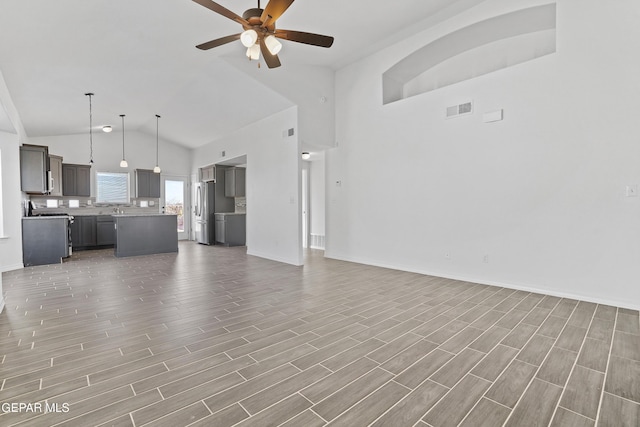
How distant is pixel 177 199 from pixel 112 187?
200 cm

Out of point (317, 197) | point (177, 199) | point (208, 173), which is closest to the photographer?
point (317, 197)

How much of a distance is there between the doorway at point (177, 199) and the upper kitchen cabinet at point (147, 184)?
21.3 inches

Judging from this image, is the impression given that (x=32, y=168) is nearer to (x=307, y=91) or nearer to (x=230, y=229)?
(x=230, y=229)

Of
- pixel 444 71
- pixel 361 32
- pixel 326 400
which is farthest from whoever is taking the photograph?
pixel 444 71

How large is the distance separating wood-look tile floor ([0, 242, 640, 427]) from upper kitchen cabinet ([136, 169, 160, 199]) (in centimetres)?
592

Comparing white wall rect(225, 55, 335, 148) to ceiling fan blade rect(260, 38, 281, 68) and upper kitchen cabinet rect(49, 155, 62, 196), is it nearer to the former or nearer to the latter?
ceiling fan blade rect(260, 38, 281, 68)

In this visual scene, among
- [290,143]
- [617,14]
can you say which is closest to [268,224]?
[290,143]

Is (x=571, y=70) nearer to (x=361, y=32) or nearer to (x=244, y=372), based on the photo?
(x=361, y=32)

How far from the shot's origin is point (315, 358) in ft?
7.85

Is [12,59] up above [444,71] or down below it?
below

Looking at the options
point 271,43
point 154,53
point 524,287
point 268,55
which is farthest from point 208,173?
→ point 524,287

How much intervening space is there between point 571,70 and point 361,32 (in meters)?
3.06

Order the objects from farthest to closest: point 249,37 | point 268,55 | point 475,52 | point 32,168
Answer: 1. point 32,168
2. point 475,52
3. point 268,55
4. point 249,37

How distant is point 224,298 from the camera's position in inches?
157
